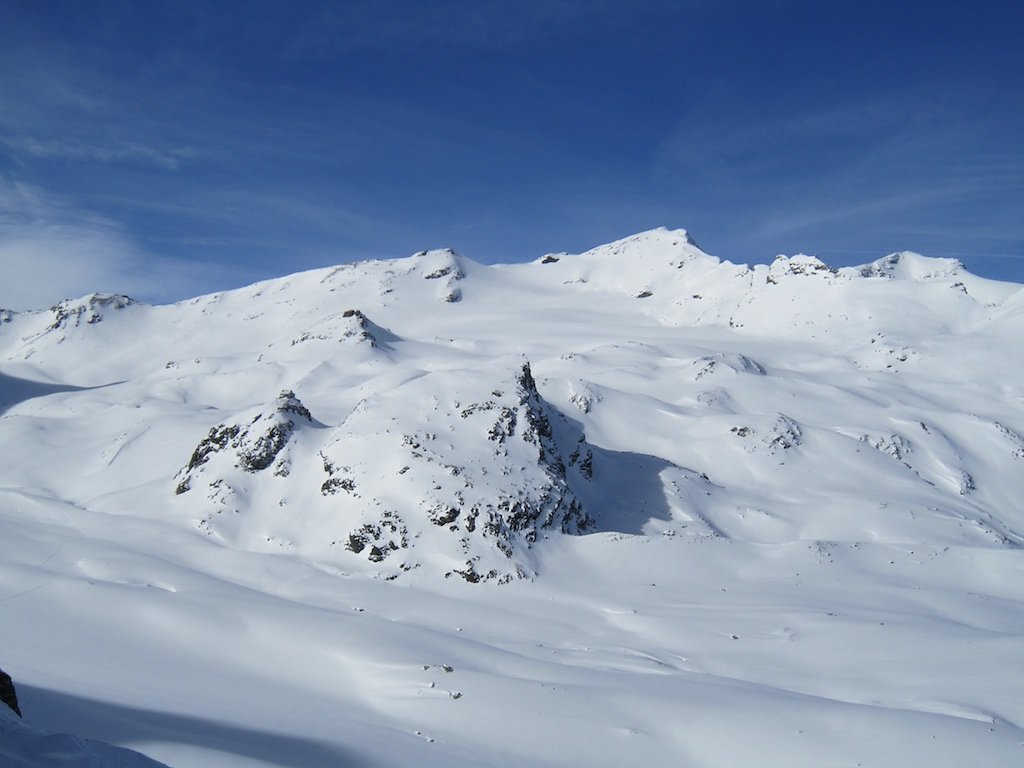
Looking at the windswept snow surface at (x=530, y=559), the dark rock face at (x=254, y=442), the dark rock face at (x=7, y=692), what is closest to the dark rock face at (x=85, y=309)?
the windswept snow surface at (x=530, y=559)

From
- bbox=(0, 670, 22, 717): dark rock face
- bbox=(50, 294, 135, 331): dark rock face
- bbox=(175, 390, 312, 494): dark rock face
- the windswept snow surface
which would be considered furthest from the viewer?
bbox=(50, 294, 135, 331): dark rock face

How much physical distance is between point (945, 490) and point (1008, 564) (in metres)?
18.8

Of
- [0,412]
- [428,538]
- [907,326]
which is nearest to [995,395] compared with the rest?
[907,326]

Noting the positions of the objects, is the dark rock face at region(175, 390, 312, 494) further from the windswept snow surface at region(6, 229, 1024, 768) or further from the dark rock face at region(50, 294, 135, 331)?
the dark rock face at region(50, 294, 135, 331)

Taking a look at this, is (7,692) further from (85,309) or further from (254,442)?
(85,309)

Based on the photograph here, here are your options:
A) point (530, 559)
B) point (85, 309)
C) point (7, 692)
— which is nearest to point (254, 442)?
point (530, 559)

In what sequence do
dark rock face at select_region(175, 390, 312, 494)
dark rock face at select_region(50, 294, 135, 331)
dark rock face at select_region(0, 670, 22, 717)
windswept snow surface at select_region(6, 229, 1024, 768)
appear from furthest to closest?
dark rock face at select_region(50, 294, 135, 331), dark rock face at select_region(175, 390, 312, 494), windswept snow surface at select_region(6, 229, 1024, 768), dark rock face at select_region(0, 670, 22, 717)

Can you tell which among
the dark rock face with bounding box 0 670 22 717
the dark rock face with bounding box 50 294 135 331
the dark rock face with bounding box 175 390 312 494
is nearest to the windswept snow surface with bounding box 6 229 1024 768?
the dark rock face with bounding box 175 390 312 494

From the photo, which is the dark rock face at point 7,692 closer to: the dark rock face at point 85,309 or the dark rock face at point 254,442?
the dark rock face at point 254,442

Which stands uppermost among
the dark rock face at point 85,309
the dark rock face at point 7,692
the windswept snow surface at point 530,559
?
the dark rock face at point 85,309

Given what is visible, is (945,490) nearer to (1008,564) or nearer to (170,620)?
(1008,564)

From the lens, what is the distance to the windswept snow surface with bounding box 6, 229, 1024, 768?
36.6 ft

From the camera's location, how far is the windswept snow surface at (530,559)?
1116cm

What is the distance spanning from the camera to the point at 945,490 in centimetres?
4184
